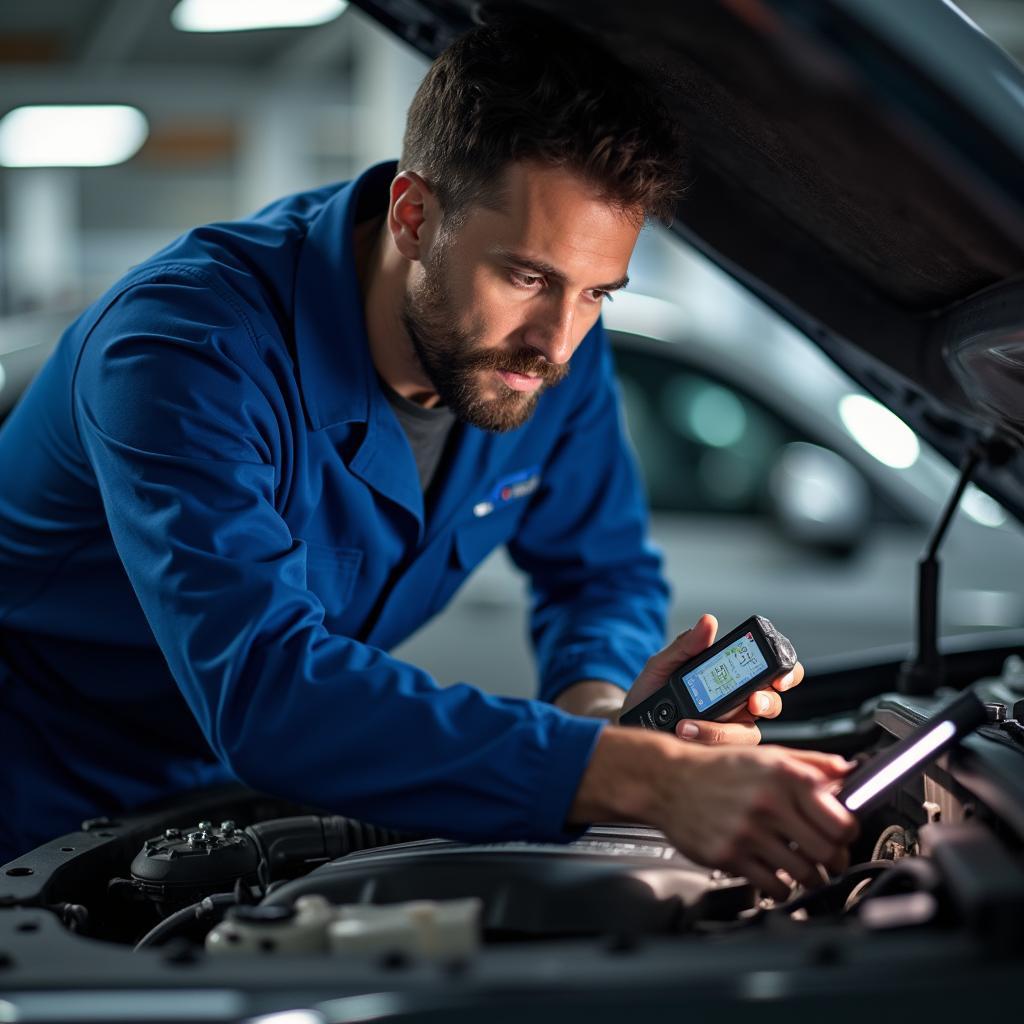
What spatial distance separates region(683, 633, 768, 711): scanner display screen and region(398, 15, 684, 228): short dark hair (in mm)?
459

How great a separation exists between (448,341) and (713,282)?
24.0 feet

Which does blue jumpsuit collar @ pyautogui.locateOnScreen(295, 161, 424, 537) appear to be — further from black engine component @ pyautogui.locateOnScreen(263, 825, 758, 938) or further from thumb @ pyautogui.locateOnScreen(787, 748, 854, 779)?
thumb @ pyautogui.locateOnScreen(787, 748, 854, 779)

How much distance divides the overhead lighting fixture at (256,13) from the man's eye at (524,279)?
4.89m

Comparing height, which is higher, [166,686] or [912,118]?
[912,118]

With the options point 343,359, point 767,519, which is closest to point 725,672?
point 343,359

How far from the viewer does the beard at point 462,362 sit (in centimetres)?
143

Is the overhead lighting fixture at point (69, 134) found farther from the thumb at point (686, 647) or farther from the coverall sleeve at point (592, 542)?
the thumb at point (686, 647)

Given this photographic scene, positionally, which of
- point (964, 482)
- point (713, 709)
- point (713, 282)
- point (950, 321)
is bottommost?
point (713, 709)

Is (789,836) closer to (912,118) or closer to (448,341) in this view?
(912,118)

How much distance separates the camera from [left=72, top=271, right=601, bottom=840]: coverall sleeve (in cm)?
108

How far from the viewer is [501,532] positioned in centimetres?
183

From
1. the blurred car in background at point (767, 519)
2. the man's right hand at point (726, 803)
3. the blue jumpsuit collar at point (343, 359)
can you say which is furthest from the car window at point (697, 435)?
the man's right hand at point (726, 803)

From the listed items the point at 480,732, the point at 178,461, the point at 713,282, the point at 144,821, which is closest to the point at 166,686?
the point at 144,821

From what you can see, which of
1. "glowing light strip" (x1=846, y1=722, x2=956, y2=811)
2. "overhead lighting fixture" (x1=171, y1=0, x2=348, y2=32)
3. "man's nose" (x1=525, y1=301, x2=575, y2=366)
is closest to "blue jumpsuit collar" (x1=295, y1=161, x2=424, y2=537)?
"man's nose" (x1=525, y1=301, x2=575, y2=366)
